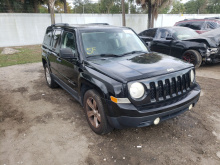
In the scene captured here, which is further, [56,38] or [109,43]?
[56,38]

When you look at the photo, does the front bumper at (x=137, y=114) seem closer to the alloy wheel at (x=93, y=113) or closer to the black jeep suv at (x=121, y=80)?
the black jeep suv at (x=121, y=80)

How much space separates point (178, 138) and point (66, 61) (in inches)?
101

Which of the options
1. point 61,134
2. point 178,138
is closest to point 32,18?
point 61,134

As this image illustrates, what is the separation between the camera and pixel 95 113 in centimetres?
300

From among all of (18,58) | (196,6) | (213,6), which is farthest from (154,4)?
(196,6)

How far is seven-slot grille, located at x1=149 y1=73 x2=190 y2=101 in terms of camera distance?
2510 mm

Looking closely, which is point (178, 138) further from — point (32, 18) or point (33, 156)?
point (32, 18)

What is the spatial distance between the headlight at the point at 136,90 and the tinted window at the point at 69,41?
5.18 feet

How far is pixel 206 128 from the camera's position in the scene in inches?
126

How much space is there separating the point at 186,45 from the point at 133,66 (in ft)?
16.0

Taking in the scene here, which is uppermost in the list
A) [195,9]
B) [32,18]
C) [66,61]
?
[195,9]

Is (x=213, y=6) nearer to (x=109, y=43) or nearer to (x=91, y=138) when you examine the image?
(x=109, y=43)

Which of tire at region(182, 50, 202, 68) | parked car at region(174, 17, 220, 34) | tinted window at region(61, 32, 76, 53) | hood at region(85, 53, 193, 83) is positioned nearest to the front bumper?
hood at region(85, 53, 193, 83)

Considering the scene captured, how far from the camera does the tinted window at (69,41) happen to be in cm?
352
